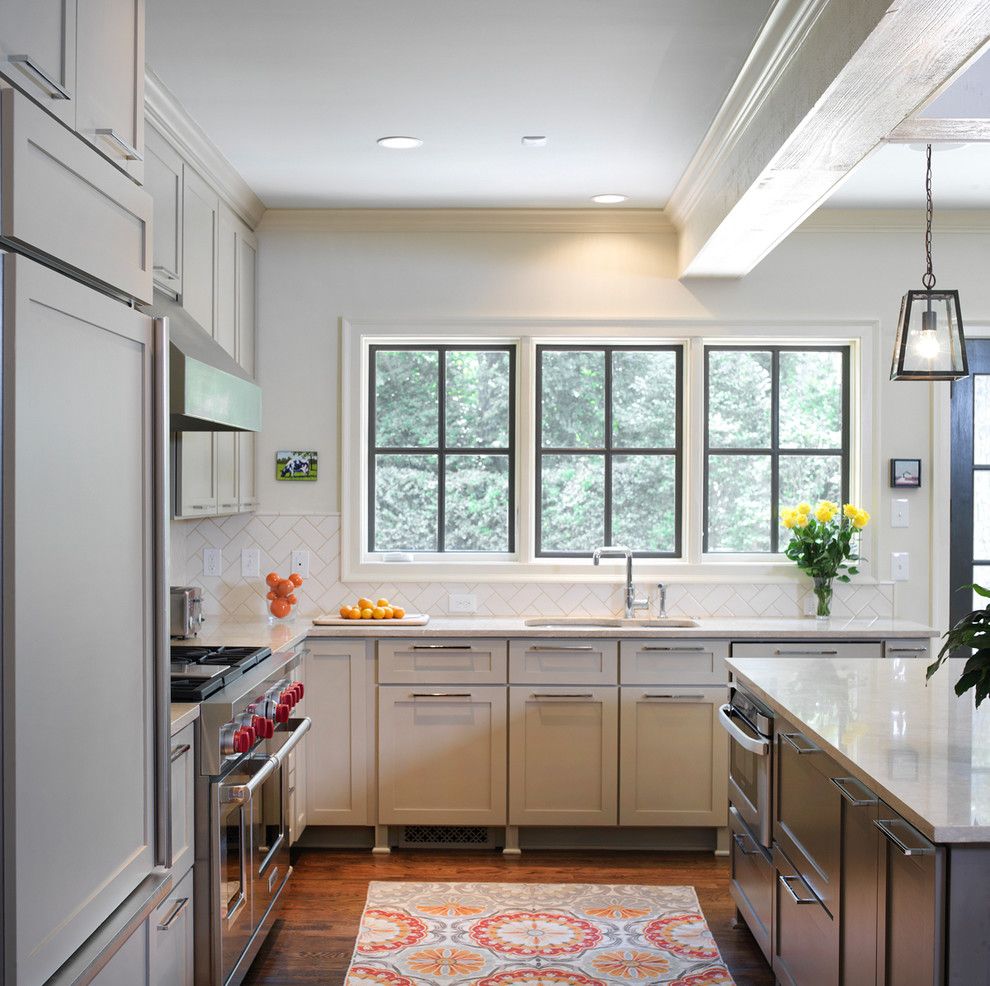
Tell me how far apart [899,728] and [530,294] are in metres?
2.86

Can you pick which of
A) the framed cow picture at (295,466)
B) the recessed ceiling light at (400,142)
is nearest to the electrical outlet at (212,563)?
the framed cow picture at (295,466)

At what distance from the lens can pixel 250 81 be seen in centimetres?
A: 314

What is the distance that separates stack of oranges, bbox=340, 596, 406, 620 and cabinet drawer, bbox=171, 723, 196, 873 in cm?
167

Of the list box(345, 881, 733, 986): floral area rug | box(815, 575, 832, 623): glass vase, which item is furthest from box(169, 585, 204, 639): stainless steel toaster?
box(815, 575, 832, 623): glass vase

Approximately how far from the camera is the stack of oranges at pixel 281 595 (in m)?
4.31

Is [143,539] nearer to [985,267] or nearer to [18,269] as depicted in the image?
[18,269]

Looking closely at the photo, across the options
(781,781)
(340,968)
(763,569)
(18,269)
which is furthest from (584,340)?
(18,269)

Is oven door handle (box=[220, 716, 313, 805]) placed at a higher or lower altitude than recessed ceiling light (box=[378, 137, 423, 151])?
lower

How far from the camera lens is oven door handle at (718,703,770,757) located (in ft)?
8.89

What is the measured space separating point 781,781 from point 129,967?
5.46 feet

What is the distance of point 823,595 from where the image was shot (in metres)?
4.46

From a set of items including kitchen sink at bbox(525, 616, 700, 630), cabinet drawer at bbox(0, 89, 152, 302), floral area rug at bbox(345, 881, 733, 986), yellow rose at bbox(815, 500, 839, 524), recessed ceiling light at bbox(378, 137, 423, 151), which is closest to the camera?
cabinet drawer at bbox(0, 89, 152, 302)

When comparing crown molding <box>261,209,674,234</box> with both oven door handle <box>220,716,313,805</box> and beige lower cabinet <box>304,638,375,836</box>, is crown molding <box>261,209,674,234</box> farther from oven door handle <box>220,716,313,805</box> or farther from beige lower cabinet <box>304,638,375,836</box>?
oven door handle <box>220,716,313,805</box>

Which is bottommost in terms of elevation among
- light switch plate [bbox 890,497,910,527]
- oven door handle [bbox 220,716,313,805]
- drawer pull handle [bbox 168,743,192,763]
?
oven door handle [bbox 220,716,313,805]
